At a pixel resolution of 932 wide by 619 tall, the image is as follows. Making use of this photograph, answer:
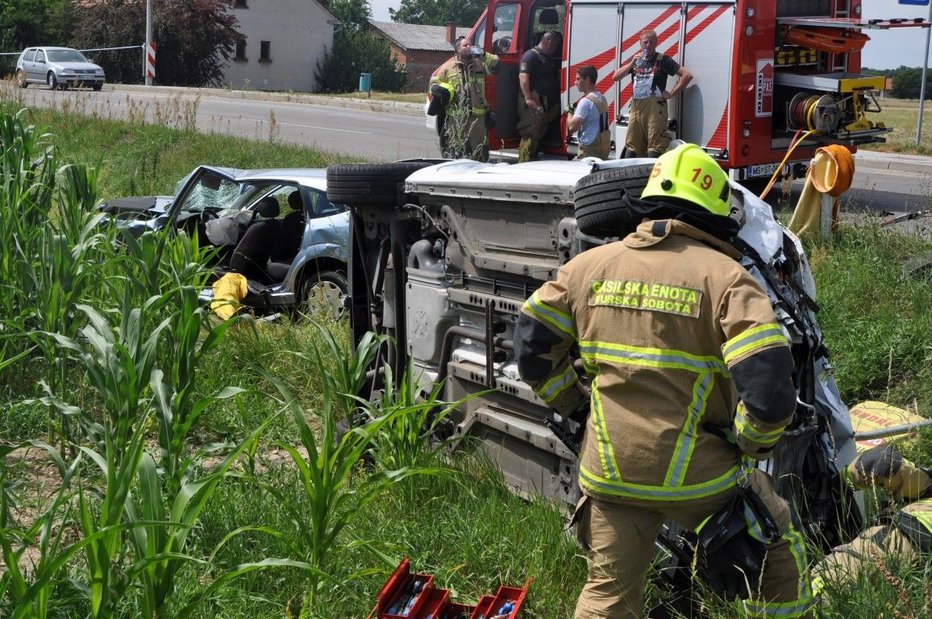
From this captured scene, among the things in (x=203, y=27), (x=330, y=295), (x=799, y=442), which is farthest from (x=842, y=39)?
(x=203, y=27)

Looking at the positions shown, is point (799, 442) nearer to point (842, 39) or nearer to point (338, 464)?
point (338, 464)

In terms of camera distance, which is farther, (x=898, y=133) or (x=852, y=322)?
(x=898, y=133)

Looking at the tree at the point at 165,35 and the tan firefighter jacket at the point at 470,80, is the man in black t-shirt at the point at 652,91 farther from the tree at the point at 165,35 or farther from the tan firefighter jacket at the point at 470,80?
the tree at the point at 165,35

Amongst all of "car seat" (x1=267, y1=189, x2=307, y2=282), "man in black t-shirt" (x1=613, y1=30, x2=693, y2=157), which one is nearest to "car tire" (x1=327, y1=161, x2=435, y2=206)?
"car seat" (x1=267, y1=189, x2=307, y2=282)

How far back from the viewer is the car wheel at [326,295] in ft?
25.3

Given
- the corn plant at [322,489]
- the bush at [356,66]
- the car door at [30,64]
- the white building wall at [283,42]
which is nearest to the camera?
the corn plant at [322,489]

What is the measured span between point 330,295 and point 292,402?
3969mm

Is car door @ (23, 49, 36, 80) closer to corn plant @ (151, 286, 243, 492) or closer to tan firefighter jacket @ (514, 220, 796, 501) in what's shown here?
corn plant @ (151, 286, 243, 492)

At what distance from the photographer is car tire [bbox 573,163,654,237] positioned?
3.94 metres

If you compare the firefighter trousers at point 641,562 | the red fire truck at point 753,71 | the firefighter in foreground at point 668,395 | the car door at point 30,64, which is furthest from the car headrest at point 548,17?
the car door at point 30,64

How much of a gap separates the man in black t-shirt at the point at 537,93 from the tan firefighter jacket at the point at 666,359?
33.0ft

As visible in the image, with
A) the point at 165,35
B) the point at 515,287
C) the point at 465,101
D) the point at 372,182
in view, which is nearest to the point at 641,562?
the point at 515,287

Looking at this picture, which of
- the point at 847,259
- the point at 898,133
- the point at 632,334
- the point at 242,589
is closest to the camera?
the point at 632,334

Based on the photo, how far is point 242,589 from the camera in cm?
397
